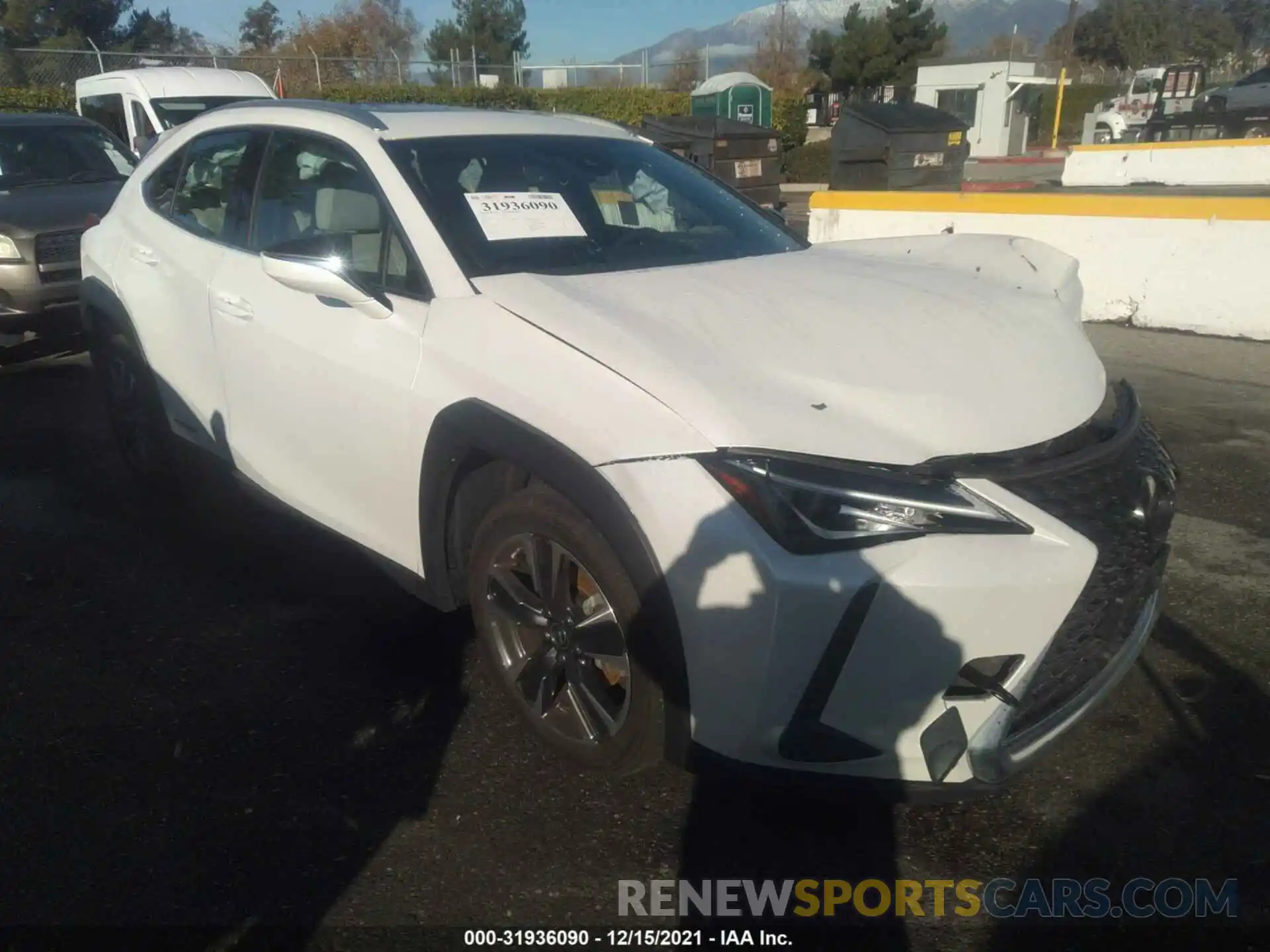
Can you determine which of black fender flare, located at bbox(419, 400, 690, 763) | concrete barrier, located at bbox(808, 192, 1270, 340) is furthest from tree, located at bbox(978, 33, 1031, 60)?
black fender flare, located at bbox(419, 400, 690, 763)

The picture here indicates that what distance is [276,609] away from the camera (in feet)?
12.4

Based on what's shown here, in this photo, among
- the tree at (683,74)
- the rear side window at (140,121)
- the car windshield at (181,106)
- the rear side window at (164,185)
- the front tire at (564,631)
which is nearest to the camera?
the front tire at (564,631)

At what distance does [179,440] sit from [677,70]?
32.7 metres

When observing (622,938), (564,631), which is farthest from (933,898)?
(564,631)

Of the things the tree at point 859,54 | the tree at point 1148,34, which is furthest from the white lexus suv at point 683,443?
the tree at point 1148,34

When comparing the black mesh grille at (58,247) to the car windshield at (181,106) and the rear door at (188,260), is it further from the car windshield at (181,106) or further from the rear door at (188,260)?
the car windshield at (181,106)

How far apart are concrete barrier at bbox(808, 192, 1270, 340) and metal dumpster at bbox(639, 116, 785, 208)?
13.5 ft

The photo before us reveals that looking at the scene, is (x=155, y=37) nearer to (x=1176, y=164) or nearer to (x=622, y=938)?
(x=1176, y=164)

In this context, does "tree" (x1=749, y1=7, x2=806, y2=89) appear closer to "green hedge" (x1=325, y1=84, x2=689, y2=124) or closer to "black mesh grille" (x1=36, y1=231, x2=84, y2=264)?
"green hedge" (x1=325, y1=84, x2=689, y2=124)

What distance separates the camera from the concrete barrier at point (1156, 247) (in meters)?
7.32

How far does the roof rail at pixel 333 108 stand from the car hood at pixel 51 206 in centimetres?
382

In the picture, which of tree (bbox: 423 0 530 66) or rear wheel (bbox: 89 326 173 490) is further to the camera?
tree (bbox: 423 0 530 66)

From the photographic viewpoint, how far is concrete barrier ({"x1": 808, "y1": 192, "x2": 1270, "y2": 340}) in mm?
7316

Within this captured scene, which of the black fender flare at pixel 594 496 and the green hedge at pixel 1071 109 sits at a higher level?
the green hedge at pixel 1071 109
